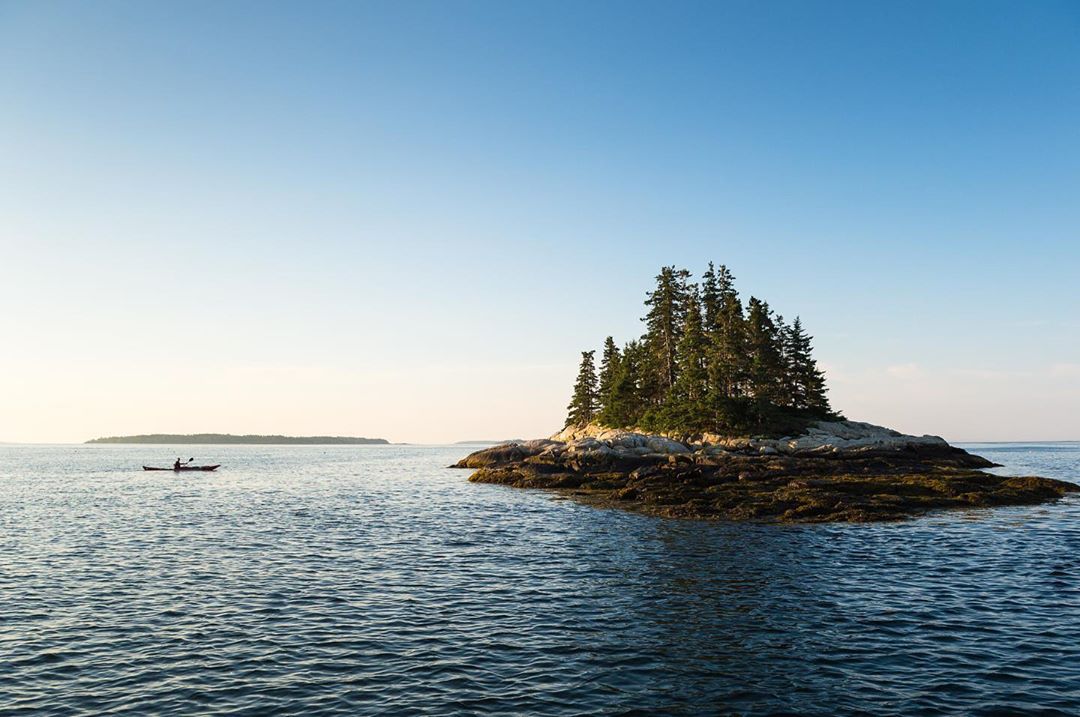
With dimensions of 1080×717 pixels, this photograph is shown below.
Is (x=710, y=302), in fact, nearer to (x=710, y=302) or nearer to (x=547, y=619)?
(x=710, y=302)

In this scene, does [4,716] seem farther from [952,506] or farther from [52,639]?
[952,506]

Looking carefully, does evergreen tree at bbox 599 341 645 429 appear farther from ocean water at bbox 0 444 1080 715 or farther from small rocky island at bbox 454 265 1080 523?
ocean water at bbox 0 444 1080 715

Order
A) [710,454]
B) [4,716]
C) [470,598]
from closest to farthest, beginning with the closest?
[4,716], [470,598], [710,454]

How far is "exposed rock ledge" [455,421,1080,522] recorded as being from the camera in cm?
4284

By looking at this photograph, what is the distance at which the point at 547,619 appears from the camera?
20.0m

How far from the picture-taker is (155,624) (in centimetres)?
1964

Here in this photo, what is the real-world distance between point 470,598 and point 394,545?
38.8ft

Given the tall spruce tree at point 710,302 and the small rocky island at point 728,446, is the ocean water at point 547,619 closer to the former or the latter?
the small rocky island at point 728,446

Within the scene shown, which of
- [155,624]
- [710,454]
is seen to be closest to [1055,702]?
[155,624]

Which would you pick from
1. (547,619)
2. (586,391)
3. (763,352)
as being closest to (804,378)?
(763,352)

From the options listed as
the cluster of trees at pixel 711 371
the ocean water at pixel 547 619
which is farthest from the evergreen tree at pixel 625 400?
the ocean water at pixel 547 619

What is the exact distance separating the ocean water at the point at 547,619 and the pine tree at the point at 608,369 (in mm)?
79843

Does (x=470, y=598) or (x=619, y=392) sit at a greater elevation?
(x=619, y=392)

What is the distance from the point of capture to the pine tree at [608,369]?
118 meters
